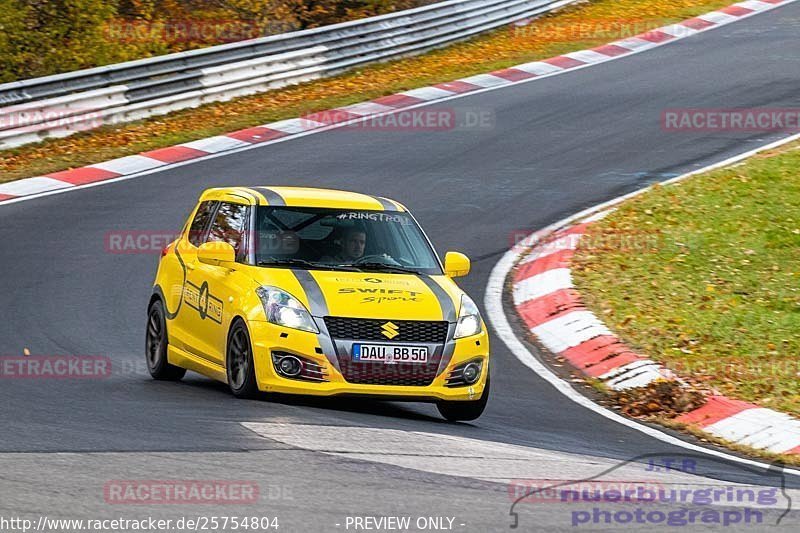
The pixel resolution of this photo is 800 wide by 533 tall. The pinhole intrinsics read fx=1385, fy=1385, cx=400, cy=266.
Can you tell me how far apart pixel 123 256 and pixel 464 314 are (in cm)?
615

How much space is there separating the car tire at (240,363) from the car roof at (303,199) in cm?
126

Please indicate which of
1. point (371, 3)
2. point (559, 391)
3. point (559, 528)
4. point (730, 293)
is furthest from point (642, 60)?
point (559, 528)

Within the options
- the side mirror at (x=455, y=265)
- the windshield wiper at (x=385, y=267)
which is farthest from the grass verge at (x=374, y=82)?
the side mirror at (x=455, y=265)

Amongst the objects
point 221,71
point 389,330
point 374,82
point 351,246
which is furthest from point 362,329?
point 374,82

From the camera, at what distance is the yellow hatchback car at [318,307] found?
898 cm

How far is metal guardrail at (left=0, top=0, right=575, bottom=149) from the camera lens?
19.8m

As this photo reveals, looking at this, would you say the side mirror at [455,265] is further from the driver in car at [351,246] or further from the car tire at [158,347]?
the car tire at [158,347]

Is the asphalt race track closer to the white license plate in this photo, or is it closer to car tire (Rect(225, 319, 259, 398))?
car tire (Rect(225, 319, 259, 398))

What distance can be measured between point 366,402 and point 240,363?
45.9 inches

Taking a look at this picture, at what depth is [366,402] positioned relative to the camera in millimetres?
10031

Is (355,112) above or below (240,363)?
below

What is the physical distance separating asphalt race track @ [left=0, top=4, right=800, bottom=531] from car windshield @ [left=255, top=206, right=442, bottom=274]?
101 centimetres

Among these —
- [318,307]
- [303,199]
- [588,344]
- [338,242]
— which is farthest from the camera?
[588,344]

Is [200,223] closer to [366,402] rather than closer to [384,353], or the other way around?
[366,402]
